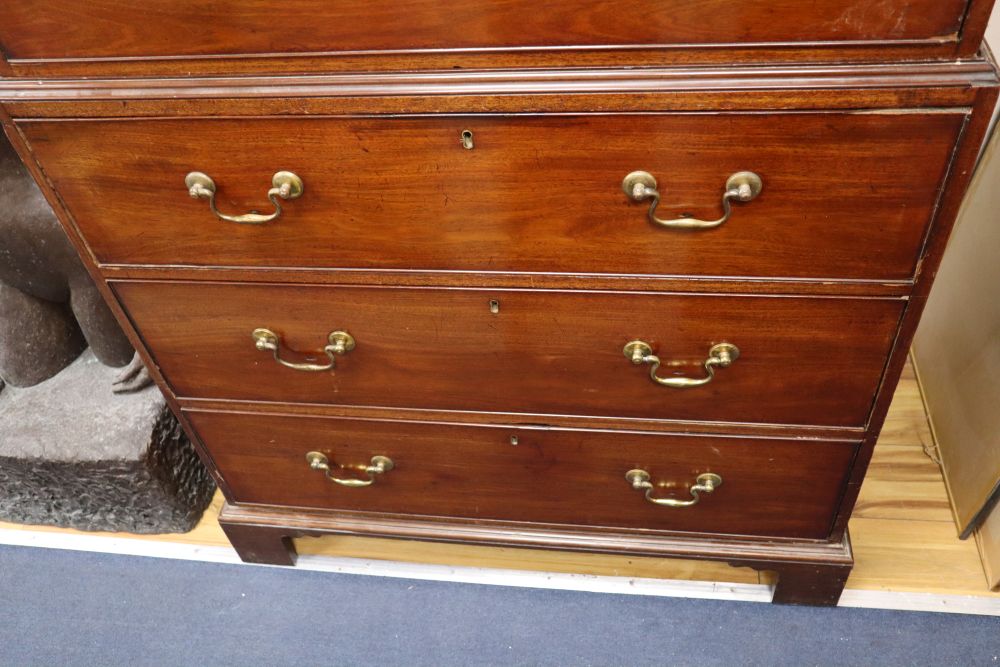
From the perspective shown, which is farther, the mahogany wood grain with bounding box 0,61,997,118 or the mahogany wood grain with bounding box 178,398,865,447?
the mahogany wood grain with bounding box 178,398,865,447

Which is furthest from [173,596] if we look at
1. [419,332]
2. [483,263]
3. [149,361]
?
[483,263]

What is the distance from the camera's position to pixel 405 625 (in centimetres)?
129

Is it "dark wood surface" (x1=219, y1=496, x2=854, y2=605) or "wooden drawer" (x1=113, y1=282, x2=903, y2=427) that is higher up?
"wooden drawer" (x1=113, y1=282, x2=903, y2=427)

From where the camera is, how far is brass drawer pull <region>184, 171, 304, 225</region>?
824 mm

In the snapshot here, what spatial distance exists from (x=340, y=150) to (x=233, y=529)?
0.76 meters

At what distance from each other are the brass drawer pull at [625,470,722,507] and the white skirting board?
256mm

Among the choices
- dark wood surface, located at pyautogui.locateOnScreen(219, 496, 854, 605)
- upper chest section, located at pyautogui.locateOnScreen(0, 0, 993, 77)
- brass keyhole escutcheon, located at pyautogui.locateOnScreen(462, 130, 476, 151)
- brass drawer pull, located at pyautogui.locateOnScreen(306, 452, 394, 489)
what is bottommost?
dark wood surface, located at pyautogui.locateOnScreen(219, 496, 854, 605)

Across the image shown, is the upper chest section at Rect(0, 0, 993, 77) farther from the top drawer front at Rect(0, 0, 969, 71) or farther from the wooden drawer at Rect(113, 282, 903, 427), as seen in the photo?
the wooden drawer at Rect(113, 282, 903, 427)

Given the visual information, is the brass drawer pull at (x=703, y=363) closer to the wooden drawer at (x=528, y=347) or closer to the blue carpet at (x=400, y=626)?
the wooden drawer at (x=528, y=347)

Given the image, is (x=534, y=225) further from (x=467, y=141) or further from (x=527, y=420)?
(x=527, y=420)

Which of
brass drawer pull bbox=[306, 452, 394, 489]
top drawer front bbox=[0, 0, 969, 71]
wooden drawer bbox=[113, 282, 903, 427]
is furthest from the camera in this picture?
brass drawer pull bbox=[306, 452, 394, 489]

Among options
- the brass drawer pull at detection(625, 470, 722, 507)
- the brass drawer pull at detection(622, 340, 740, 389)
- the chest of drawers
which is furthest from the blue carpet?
the brass drawer pull at detection(622, 340, 740, 389)

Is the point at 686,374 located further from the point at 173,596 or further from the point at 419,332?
the point at 173,596

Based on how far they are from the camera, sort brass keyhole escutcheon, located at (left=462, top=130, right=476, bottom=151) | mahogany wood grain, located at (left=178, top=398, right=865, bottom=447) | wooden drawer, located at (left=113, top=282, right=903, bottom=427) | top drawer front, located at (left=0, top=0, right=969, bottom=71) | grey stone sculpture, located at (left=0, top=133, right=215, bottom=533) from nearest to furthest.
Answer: top drawer front, located at (left=0, top=0, right=969, bottom=71) → brass keyhole escutcheon, located at (left=462, top=130, right=476, bottom=151) → wooden drawer, located at (left=113, top=282, right=903, bottom=427) → mahogany wood grain, located at (left=178, top=398, right=865, bottom=447) → grey stone sculpture, located at (left=0, top=133, right=215, bottom=533)
